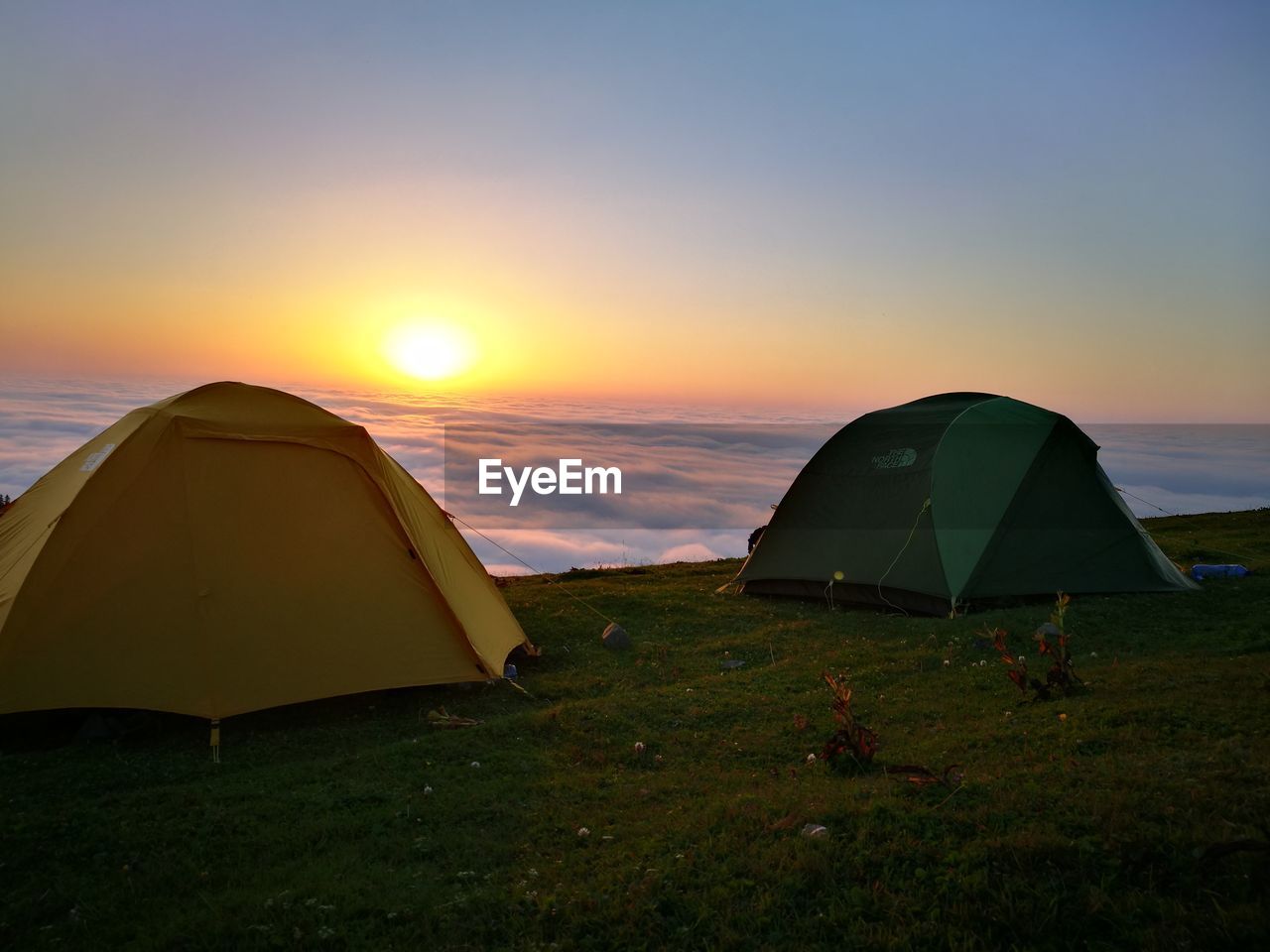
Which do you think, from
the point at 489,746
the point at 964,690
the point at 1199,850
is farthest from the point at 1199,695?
the point at 489,746

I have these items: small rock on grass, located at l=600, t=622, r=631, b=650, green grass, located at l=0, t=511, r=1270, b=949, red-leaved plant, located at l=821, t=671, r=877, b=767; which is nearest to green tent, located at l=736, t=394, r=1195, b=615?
green grass, located at l=0, t=511, r=1270, b=949

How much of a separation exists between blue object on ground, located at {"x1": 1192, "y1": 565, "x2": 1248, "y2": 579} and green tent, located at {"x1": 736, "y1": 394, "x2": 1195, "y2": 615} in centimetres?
108

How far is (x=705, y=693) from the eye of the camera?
10172 millimetres

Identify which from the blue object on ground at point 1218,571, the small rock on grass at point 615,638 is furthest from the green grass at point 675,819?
the blue object on ground at point 1218,571

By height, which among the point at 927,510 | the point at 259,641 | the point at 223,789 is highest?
the point at 927,510

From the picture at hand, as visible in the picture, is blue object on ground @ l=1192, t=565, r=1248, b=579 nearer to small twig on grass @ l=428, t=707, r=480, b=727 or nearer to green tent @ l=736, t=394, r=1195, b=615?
green tent @ l=736, t=394, r=1195, b=615

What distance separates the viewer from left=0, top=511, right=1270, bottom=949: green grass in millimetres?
4742

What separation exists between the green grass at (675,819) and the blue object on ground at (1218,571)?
4.94 metres

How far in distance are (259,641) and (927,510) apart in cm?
992

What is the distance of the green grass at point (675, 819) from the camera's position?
15.6 feet

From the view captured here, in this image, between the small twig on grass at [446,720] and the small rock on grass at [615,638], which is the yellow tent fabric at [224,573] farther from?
the small rock on grass at [615,638]

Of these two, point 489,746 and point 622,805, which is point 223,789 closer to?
point 489,746

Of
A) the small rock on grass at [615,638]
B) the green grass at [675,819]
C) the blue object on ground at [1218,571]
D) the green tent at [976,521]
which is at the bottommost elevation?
the small rock on grass at [615,638]

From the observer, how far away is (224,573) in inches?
368
